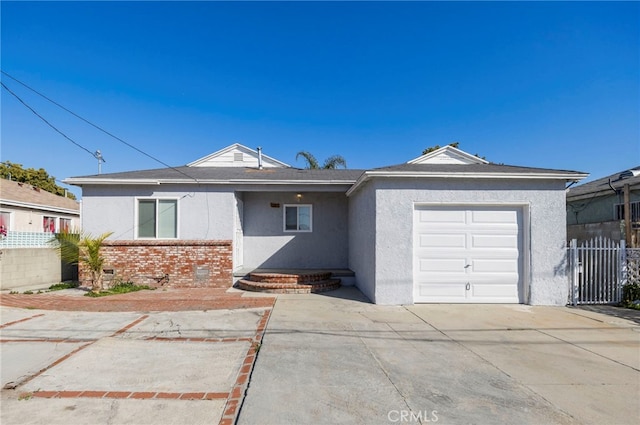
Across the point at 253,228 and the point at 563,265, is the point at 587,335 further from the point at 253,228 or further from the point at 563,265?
the point at 253,228

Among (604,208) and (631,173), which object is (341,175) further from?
(604,208)

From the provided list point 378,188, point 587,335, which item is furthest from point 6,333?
point 587,335

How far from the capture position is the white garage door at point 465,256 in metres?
7.50

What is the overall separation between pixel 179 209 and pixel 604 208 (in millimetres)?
15659

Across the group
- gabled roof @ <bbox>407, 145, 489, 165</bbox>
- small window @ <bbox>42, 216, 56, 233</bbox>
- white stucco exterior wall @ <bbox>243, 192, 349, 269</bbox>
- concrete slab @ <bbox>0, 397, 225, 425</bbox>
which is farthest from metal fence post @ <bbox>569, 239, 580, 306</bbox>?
small window @ <bbox>42, 216, 56, 233</bbox>

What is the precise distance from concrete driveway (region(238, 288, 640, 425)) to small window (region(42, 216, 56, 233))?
14.8 meters

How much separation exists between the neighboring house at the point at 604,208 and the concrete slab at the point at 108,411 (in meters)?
11.5

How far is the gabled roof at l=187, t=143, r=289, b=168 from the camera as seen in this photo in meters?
14.0

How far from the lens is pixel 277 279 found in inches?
358

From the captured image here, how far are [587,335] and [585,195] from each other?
9.63 metres

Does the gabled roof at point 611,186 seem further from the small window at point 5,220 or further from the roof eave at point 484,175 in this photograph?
the small window at point 5,220

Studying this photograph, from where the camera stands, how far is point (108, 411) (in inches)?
113

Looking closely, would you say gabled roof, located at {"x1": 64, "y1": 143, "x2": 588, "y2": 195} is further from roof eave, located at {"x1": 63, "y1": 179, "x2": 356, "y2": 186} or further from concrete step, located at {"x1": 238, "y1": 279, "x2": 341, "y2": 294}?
concrete step, located at {"x1": 238, "y1": 279, "x2": 341, "y2": 294}

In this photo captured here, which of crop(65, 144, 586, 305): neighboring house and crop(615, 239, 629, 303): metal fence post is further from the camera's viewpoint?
crop(615, 239, 629, 303): metal fence post
